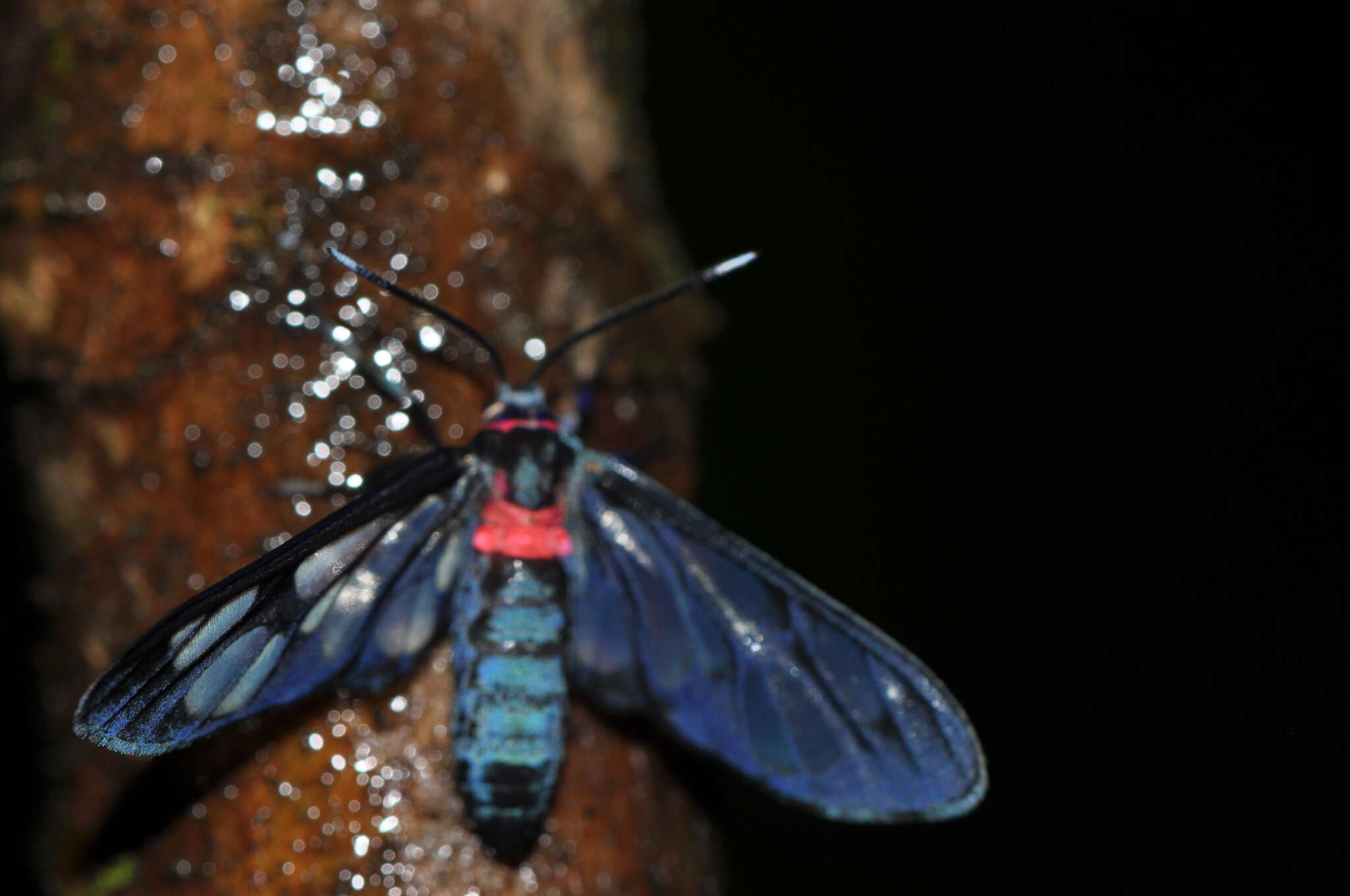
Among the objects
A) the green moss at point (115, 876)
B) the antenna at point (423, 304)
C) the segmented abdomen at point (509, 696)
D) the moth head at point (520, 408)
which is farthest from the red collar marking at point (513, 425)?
the green moss at point (115, 876)

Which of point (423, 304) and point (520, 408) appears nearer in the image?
point (423, 304)

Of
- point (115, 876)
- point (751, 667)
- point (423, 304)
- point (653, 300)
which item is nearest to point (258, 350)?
point (423, 304)

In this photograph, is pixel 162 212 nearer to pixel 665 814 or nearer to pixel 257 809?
pixel 257 809

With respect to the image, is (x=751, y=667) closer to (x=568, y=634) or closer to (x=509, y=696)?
(x=568, y=634)

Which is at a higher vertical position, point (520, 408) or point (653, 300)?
point (653, 300)

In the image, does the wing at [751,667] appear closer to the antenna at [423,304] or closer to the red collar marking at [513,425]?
the red collar marking at [513,425]

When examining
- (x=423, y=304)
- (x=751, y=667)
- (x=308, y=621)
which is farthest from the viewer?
(x=751, y=667)
